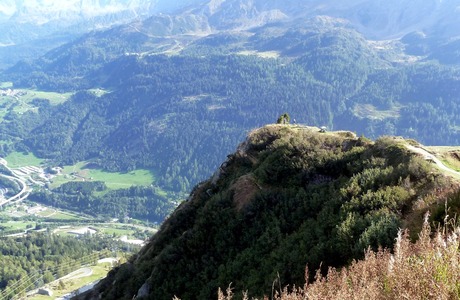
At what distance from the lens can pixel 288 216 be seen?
21422 millimetres

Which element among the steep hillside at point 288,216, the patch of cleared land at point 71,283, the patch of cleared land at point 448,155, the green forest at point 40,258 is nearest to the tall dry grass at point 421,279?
the steep hillside at point 288,216

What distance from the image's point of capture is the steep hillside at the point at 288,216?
1527 centimetres

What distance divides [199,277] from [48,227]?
631ft

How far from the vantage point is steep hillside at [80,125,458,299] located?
1527 cm

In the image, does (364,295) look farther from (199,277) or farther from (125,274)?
(125,274)

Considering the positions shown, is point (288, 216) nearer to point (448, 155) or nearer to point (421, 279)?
point (448, 155)

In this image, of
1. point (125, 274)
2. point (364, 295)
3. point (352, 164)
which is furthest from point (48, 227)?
point (364, 295)

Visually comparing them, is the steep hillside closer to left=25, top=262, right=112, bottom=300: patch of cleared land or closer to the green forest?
left=25, top=262, right=112, bottom=300: patch of cleared land

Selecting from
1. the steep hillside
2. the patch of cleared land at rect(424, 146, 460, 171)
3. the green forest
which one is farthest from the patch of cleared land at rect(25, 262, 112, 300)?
the patch of cleared land at rect(424, 146, 460, 171)

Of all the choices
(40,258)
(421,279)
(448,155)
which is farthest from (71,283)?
(421,279)

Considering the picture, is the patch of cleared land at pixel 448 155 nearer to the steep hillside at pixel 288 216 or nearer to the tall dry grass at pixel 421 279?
the steep hillside at pixel 288 216

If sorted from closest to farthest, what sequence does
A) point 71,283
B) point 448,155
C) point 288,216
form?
point 288,216 → point 448,155 → point 71,283

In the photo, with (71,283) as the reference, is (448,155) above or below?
above

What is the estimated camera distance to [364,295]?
239 inches
